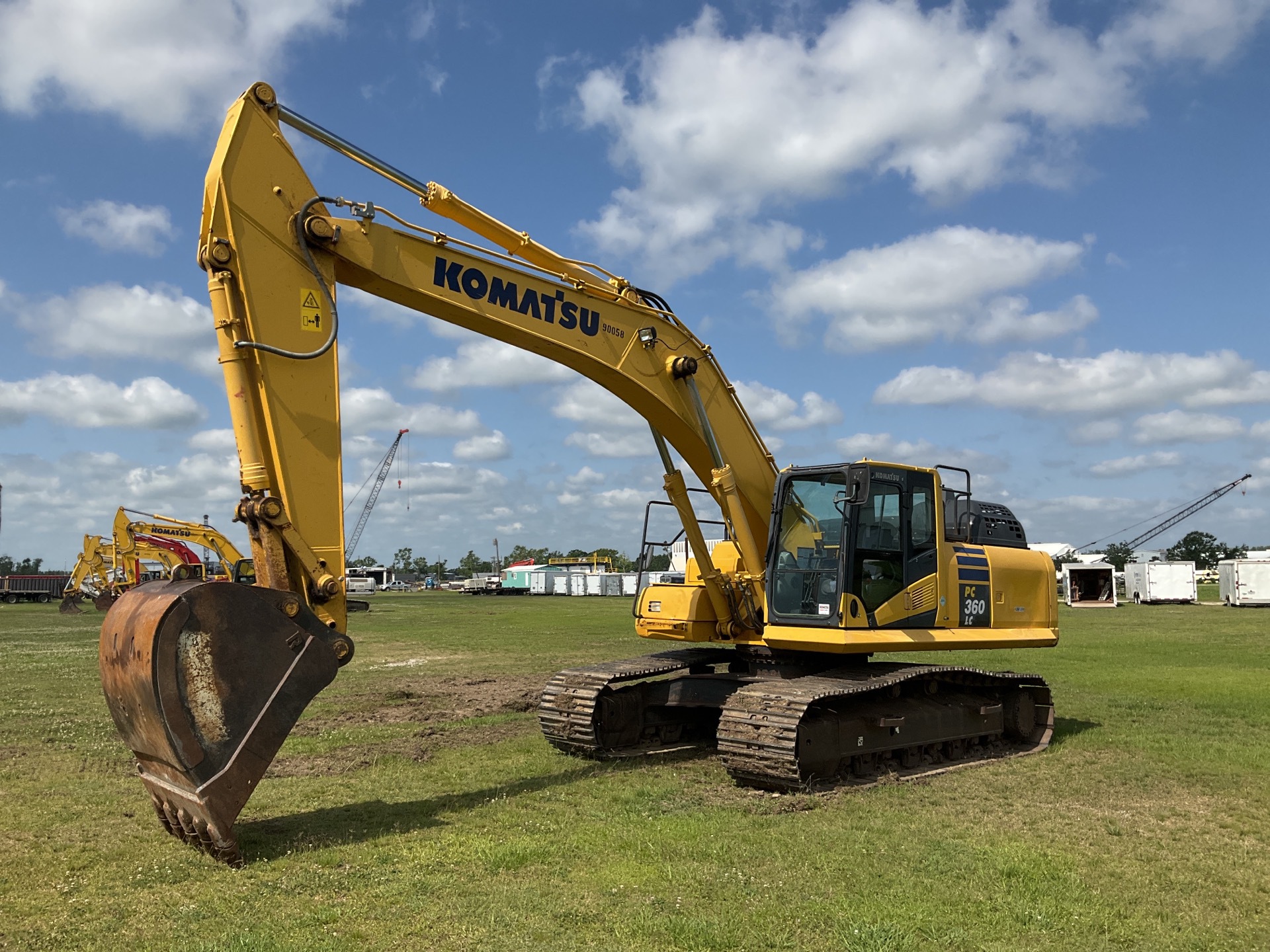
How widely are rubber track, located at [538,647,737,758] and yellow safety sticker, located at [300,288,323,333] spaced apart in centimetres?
523

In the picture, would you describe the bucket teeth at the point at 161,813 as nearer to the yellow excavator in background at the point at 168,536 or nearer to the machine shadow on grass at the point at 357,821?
the machine shadow on grass at the point at 357,821

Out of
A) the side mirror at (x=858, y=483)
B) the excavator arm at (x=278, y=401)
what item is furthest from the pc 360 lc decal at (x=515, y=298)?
the side mirror at (x=858, y=483)

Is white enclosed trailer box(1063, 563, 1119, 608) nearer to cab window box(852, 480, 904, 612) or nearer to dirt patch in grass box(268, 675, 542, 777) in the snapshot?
dirt patch in grass box(268, 675, 542, 777)

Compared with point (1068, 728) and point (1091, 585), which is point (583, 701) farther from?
point (1091, 585)

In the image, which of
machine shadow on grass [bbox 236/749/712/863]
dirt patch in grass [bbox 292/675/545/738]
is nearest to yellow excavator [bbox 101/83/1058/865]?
machine shadow on grass [bbox 236/749/712/863]

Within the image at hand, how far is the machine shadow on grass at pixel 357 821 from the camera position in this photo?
795 cm

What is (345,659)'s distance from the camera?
8.02 m

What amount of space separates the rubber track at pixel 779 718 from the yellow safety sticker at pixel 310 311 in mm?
5423

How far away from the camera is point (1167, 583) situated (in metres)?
52.6

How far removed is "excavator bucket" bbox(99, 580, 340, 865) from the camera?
721 cm

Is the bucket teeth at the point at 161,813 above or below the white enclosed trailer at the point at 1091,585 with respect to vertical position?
below

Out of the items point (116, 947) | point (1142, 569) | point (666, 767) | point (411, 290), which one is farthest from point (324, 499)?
point (1142, 569)

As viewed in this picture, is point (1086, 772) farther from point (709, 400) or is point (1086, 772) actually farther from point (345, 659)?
point (345, 659)

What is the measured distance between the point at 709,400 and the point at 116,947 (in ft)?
26.0
